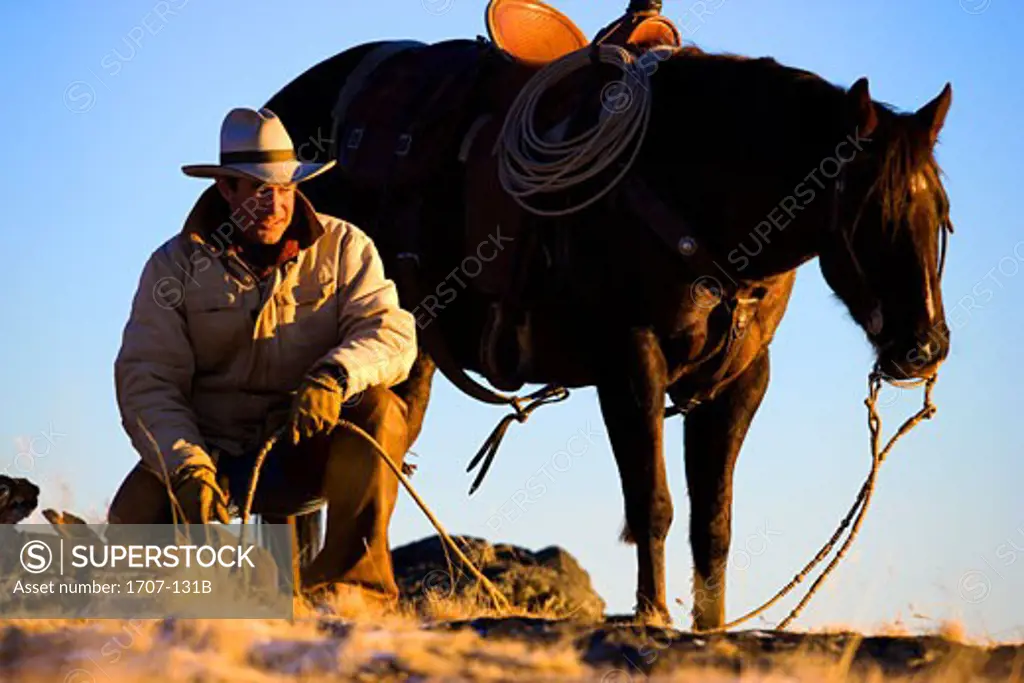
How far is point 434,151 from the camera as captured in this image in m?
10.7

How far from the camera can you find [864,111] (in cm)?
844

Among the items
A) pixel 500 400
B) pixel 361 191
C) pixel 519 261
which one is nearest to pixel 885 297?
pixel 519 261

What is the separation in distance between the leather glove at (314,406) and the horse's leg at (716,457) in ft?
8.74

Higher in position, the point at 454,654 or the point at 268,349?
the point at 268,349

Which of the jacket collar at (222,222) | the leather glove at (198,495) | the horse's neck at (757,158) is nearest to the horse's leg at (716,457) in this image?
the horse's neck at (757,158)

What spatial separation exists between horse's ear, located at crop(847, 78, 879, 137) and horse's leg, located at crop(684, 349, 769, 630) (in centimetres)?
140

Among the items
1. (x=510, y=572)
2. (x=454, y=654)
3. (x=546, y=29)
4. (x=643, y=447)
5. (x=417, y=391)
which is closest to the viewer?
(x=454, y=654)

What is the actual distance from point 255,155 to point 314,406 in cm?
118

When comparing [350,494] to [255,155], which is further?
[255,155]

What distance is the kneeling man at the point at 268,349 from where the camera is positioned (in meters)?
7.46

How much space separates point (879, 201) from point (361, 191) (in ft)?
11.3

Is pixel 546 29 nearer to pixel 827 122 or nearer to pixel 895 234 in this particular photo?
pixel 827 122

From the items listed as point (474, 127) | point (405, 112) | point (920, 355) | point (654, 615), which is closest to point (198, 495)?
point (654, 615)

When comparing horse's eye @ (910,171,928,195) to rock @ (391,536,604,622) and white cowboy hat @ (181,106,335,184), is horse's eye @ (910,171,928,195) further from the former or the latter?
rock @ (391,536,604,622)
